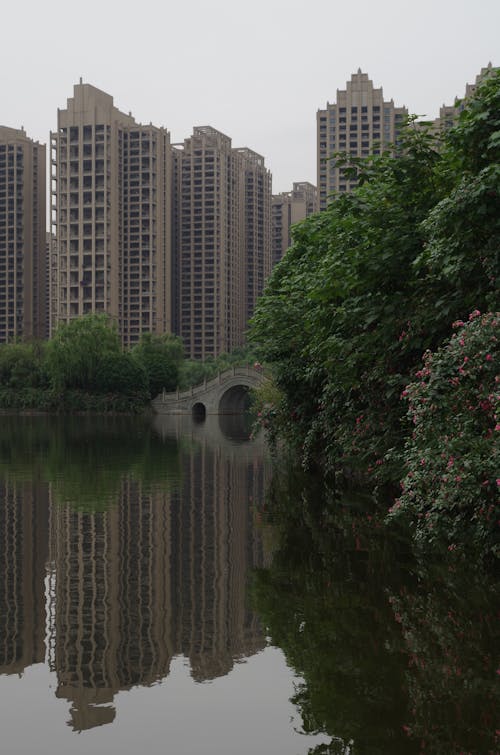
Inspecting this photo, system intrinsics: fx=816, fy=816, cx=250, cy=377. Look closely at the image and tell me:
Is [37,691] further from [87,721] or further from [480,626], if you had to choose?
[480,626]

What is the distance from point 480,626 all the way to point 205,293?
9973cm

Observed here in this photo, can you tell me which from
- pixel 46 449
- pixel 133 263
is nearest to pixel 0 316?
pixel 133 263

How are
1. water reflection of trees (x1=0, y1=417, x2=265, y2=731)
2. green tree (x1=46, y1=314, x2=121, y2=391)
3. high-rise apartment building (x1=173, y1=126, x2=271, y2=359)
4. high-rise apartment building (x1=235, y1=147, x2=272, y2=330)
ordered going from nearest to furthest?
water reflection of trees (x1=0, y1=417, x2=265, y2=731)
green tree (x1=46, y1=314, x2=121, y2=391)
high-rise apartment building (x1=173, y1=126, x2=271, y2=359)
high-rise apartment building (x1=235, y1=147, x2=272, y2=330)

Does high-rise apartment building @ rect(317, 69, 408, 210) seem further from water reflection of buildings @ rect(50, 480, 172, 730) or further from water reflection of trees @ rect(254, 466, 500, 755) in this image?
water reflection of trees @ rect(254, 466, 500, 755)

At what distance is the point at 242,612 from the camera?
7.51m

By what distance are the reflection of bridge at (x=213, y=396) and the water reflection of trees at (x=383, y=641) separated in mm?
56005

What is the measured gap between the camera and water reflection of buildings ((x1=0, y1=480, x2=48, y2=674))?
21.4 feet

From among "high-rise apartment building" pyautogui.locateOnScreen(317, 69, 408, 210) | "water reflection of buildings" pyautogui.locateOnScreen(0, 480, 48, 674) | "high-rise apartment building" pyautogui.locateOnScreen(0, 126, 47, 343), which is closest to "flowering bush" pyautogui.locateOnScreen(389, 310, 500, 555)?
"water reflection of buildings" pyautogui.locateOnScreen(0, 480, 48, 674)

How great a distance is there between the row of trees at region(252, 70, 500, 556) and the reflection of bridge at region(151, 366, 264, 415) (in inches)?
2036

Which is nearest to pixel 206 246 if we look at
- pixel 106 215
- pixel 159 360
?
pixel 106 215

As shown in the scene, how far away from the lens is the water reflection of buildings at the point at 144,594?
6094 mm

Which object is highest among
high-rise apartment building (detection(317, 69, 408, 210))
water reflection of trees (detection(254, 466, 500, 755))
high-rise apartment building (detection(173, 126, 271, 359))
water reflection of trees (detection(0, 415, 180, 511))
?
high-rise apartment building (detection(317, 69, 408, 210))

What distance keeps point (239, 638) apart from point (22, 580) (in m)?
3.07

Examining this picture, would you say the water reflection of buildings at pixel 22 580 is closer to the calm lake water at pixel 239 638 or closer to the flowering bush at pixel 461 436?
the calm lake water at pixel 239 638
